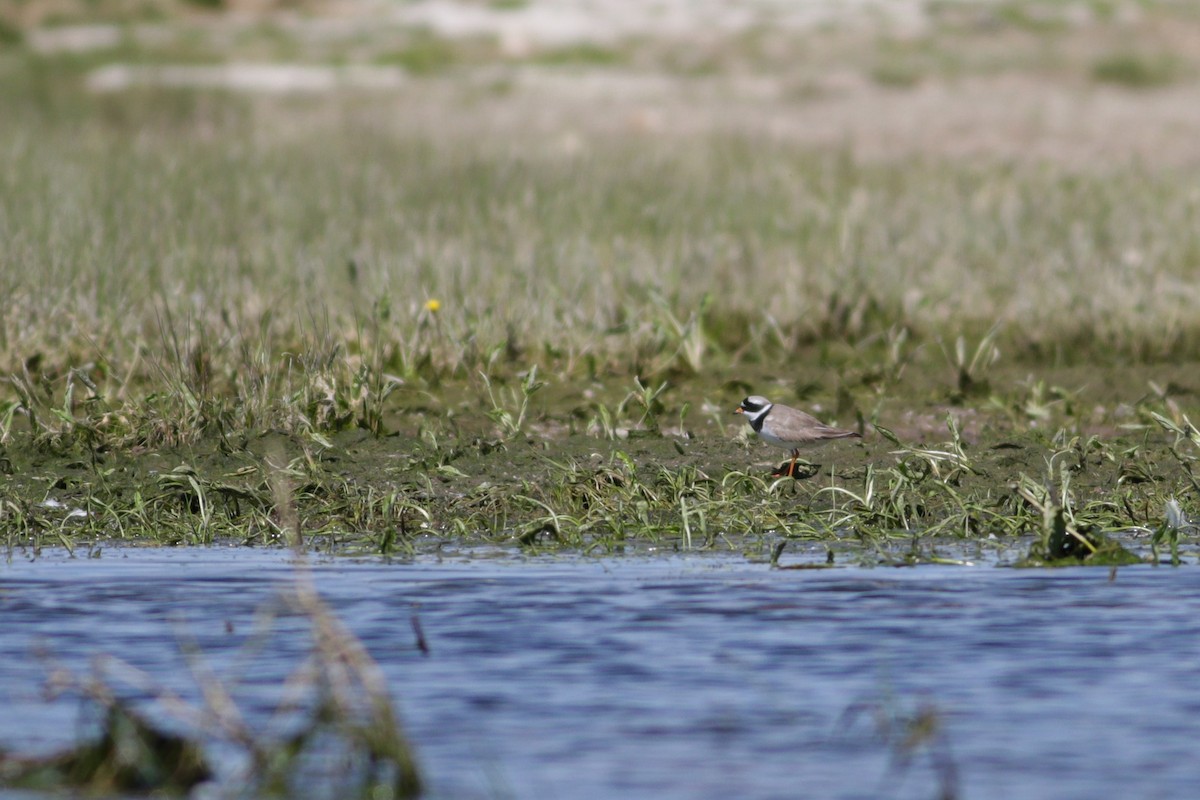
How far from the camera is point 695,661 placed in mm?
6293

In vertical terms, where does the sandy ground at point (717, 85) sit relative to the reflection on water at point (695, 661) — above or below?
below

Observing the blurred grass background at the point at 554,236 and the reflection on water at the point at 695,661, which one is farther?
the blurred grass background at the point at 554,236

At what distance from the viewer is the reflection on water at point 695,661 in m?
5.16

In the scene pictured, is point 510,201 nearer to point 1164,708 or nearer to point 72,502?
point 72,502

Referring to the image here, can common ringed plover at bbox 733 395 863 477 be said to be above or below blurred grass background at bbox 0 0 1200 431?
above

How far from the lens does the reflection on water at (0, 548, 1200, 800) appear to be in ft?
A: 16.9

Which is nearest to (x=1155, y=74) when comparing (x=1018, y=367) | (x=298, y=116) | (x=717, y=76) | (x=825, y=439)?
(x=717, y=76)

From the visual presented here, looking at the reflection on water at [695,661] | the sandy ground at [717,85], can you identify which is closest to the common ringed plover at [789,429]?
the reflection on water at [695,661]

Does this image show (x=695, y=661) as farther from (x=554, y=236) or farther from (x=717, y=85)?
(x=717, y=85)

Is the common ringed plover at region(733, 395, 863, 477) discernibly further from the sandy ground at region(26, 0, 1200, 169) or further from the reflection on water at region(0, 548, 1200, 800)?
the sandy ground at region(26, 0, 1200, 169)

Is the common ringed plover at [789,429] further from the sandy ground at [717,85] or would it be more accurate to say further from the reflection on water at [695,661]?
the sandy ground at [717,85]

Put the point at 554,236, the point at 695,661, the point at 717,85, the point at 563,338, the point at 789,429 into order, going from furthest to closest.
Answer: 1. the point at 717,85
2. the point at 554,236
3. the point at 563,338
4. the point at 789,429
5. the point at 695,661

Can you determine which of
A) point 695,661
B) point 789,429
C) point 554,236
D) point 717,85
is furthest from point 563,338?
point 717,85

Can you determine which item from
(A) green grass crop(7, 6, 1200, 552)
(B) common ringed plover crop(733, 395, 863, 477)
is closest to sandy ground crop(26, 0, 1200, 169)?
(A) green grass crop(7, 6, 1200, 552)
